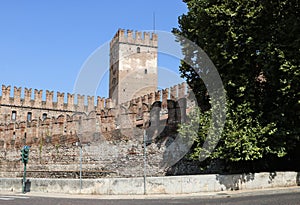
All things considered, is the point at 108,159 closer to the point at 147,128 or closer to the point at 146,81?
the point at 147,128

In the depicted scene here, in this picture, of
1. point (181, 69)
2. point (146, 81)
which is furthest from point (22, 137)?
point (146, 81)

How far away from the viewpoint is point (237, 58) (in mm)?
12719

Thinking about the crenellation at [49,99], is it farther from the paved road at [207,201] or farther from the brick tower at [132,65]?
the paved road at [207,201]

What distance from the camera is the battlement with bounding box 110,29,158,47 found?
164 feet

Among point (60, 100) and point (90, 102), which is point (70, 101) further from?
point (90, 102)

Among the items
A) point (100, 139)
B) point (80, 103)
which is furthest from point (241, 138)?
point (80, 103)

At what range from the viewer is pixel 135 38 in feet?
166

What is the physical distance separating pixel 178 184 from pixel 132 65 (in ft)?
129

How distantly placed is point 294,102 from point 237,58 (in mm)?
2405

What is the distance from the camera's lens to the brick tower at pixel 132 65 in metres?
48.1

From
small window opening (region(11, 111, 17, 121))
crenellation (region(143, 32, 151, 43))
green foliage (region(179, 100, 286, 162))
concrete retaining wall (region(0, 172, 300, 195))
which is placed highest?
crenellation (region(143, 32, 151, 43))

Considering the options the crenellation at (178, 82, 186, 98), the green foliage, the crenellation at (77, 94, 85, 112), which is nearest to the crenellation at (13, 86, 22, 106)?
the crenellation at (77, 94, 85, 112)

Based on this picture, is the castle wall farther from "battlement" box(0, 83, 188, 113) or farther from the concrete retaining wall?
"battlement" box(0, 83, 188, 113)

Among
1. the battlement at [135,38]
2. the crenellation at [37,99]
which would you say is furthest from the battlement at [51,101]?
the battlement at [135,38]
